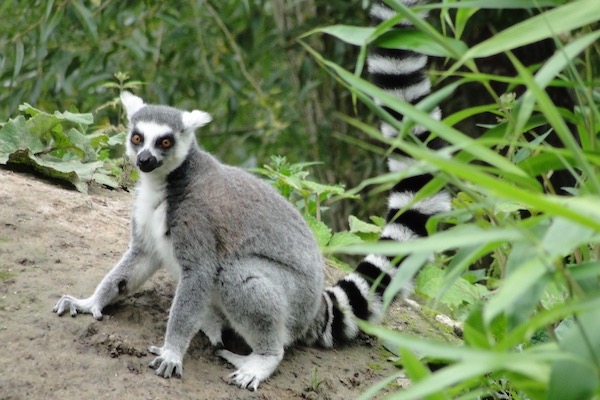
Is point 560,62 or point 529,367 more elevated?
point 560,62

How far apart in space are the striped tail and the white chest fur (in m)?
0.71

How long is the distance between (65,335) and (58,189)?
1.30 metres

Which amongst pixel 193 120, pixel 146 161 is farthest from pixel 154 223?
pixel 193 120

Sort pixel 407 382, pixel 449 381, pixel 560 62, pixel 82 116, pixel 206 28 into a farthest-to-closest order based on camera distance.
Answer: pixel 206 28 < pixel 82 116 < pixel 407 382 < pixel 560 62 < pixel 449 381

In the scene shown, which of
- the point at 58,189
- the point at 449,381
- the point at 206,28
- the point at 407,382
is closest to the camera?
the point at 449,381

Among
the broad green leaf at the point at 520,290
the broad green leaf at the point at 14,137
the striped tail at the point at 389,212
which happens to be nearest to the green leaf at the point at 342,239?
the striped tail at the point at 389,212

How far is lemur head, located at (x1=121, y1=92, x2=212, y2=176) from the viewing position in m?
3.97

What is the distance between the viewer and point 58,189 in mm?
4609

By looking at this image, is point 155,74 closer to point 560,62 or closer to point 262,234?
point 262,234

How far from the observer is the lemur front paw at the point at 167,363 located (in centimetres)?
340

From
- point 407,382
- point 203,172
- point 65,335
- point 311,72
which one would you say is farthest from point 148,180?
point 311,72

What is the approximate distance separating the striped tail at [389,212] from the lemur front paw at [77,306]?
937mm

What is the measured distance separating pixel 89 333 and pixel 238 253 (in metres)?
0.69

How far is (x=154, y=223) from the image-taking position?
12.7 ft
